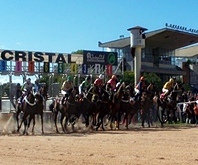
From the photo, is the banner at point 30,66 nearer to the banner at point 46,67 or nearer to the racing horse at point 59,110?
the banner at point 46,67

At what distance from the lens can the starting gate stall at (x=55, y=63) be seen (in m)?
35.8

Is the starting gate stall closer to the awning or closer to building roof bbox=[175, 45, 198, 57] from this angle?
the awning

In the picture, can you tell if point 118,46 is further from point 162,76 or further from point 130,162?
point 130,162

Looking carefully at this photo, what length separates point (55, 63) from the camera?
38812 mm

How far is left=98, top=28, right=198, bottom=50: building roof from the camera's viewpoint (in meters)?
74.4

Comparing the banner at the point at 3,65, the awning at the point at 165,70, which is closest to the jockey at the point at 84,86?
the banner at the point at 3,65

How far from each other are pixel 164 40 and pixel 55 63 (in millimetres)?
43277

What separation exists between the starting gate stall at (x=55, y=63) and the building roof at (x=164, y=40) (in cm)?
3104

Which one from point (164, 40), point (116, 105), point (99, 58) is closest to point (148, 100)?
point (116, 105)

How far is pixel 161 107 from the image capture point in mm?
28156

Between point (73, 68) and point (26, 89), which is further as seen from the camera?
point (73, 68)

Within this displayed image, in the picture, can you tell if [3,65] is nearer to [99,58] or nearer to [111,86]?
[99,58]

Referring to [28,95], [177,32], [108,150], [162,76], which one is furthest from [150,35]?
[108,150]

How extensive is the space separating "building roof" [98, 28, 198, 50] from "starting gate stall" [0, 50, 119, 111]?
31.0 m
